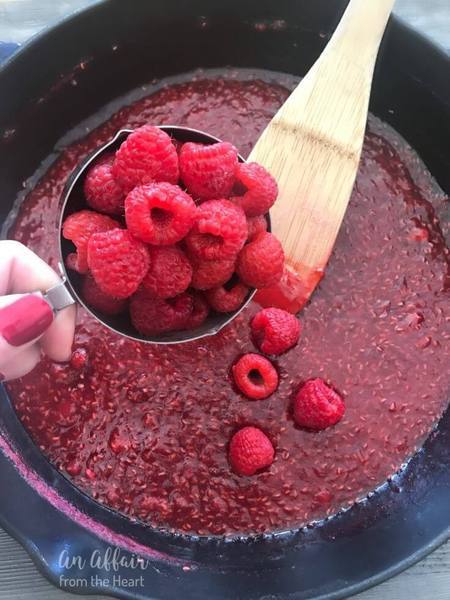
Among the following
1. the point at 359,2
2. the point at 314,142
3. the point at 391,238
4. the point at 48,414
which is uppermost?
the point at 359,2

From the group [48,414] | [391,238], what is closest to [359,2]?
[391,238]

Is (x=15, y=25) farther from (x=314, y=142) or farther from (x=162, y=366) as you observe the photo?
(x=162, y=366)

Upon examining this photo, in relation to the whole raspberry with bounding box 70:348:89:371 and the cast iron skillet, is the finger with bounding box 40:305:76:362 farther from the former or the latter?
the cast iron skillet

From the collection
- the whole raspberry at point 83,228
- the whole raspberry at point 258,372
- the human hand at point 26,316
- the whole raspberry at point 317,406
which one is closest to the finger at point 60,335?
the human hand at point 26,316

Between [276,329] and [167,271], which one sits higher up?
[167,271]

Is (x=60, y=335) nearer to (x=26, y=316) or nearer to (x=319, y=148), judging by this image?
(x=26, y=316)

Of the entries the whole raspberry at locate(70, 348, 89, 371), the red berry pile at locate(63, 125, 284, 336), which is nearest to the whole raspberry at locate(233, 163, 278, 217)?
the red berry pile at locate(63, 125, 284, 336)

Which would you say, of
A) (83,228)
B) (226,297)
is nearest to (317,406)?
(226,297)
